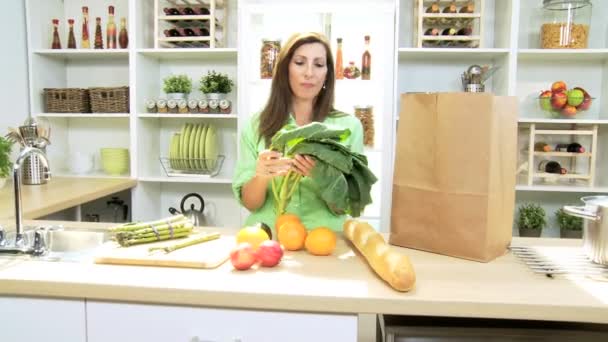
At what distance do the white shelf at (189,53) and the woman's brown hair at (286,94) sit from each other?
114cm

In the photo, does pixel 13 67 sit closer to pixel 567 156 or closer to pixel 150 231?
pixel 150 231

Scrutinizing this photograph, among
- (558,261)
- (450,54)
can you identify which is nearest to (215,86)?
(450,54)

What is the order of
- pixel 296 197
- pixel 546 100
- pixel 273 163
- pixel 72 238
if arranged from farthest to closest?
pixel 546 100
pixel 296 197
pixel 72 238
pixel 273 163

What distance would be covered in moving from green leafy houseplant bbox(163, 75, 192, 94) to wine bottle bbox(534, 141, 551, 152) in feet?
7.17

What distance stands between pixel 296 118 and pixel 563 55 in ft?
6.15

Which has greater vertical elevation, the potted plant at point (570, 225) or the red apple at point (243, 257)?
the red apple at point (243, 257)

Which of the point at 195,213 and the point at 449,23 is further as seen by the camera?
the point at 195,213

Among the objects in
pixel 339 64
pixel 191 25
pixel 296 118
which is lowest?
pixel 296 118

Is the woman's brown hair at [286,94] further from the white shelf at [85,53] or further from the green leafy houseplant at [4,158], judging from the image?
the white shelf at [85,53]

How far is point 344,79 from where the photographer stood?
2844 mm

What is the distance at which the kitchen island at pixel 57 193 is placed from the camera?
191 cm

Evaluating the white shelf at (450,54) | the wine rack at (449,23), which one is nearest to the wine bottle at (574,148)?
the white shelf at (450,54)

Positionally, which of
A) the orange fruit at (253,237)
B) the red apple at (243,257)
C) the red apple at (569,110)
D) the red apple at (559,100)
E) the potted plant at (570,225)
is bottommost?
the potted plant at (570,225)

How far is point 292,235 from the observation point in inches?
45.3
